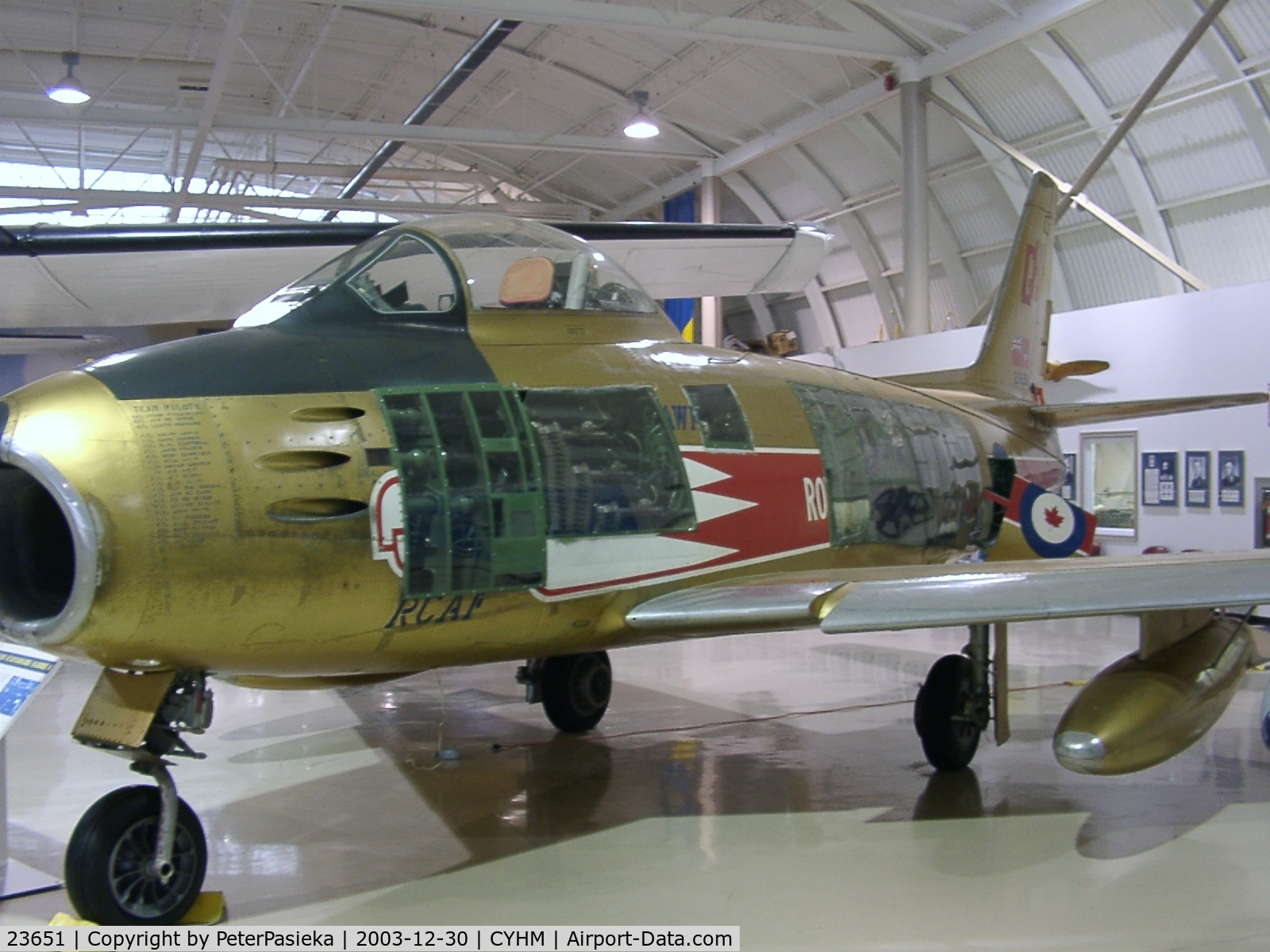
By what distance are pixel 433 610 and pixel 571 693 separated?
9.70ft

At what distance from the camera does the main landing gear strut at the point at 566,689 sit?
6.51 metres

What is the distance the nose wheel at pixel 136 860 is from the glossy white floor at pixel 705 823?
0.29m

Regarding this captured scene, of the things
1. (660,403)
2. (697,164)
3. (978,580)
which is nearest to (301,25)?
(697,164)

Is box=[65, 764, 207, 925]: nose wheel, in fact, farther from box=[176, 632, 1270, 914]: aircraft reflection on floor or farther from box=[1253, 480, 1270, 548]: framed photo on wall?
box=[1253, 480, 1270, 548]: framed photo on wall

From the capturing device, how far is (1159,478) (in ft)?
38.2

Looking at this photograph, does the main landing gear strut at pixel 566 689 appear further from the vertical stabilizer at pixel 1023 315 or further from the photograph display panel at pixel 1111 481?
the photograph display panel at pixel 1111 481

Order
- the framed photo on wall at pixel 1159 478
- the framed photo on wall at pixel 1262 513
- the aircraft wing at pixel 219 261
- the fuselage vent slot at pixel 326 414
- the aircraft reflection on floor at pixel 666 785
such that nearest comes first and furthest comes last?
the fuselage vent slot at pixel 326 414, the aircraft reflection on floor at pixel 666 785, the aircraft wing at pixel 219 261, the framed photo on wall at pixel 1262 513, the framed photo on wall at pixel 1159 478

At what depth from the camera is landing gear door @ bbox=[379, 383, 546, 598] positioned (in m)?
3.65

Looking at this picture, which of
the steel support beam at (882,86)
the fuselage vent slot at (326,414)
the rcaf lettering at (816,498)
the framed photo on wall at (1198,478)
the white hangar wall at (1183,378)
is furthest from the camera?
the steel support beam at (882,86)

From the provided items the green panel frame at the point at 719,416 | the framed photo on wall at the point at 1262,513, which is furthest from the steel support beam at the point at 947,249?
the green panel frame at the point at 719,416

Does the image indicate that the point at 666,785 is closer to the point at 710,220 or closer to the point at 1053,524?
the point at 1053,524

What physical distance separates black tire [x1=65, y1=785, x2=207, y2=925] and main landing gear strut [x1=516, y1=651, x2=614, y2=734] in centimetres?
309

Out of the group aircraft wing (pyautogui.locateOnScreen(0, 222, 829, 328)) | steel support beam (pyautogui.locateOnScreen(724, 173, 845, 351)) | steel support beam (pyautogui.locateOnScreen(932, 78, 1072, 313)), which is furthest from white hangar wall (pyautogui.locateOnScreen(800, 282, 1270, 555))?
steel support beam (pyautogui.locateOnScreen(724, 173, 845, 351))

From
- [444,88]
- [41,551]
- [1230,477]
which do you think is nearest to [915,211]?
[1230,477]
